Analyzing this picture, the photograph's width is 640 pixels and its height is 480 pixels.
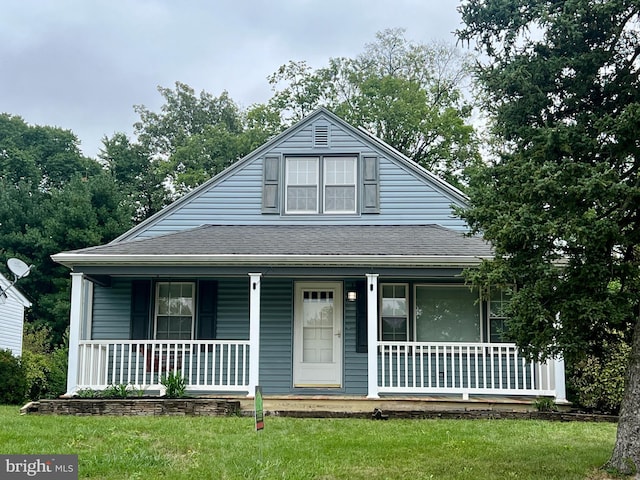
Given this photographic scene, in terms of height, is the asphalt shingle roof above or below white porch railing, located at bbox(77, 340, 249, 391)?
above

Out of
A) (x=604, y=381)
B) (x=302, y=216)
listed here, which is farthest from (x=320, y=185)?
(x=604, y=381)

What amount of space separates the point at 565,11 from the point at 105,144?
29.1 m

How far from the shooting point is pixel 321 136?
1373 centimetres

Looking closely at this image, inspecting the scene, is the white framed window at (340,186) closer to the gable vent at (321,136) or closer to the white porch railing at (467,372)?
the gable vent at (321,136)

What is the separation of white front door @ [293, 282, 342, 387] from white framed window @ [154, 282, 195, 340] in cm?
205

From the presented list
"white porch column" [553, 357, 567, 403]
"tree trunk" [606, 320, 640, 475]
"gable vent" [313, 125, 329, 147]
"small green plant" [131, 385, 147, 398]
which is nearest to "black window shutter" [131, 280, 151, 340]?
"small green plant" [131, 385, 147, 398]

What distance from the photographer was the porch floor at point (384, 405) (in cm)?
951

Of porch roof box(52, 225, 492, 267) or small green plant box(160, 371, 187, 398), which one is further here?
porch roof box(52, 225, 492, 267)

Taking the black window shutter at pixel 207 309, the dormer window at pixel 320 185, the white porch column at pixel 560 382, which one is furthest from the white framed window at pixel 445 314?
the black window shutter at pixel 207 309

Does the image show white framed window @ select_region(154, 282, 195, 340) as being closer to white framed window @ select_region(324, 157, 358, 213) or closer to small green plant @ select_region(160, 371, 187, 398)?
small green plant @ select_region(160, 371, 187, 398)

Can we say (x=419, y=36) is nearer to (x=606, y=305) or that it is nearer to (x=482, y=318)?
(x=482, y=318)

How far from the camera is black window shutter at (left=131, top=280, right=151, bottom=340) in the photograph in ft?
40.5

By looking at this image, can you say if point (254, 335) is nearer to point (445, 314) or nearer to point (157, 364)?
point (157, 364)

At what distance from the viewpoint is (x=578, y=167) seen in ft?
18.2
